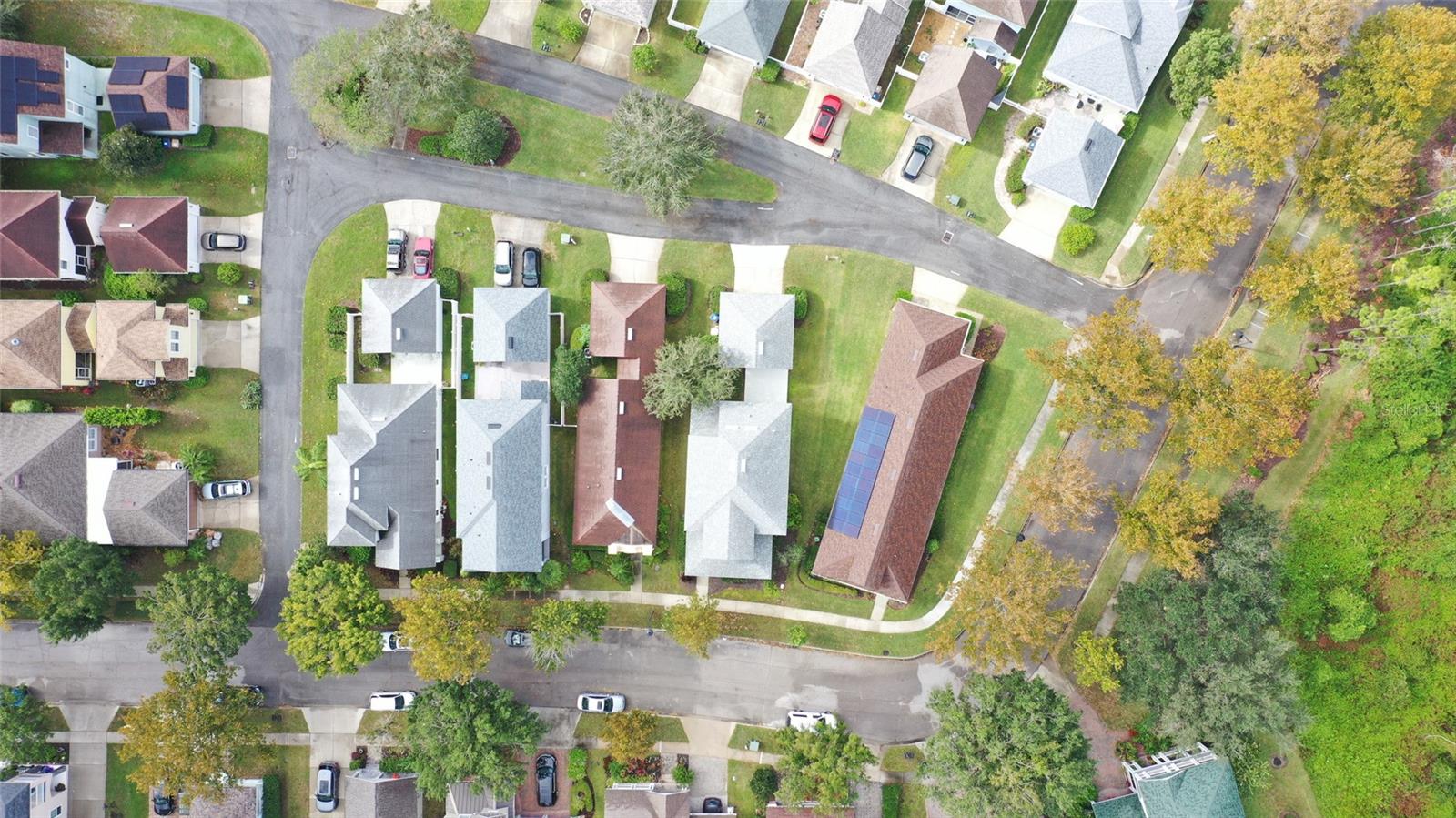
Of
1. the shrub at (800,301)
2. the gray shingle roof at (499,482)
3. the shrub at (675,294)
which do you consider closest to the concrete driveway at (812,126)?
the shrub at (800,301)

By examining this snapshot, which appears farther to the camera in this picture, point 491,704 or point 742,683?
point 742,683

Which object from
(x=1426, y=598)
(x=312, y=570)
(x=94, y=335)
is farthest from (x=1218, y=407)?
(x=94, y=335)

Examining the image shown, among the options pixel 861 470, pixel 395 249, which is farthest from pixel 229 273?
pixel 861 470

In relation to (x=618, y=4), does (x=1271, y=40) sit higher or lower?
higher

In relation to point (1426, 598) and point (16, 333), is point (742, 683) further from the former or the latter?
point (16, 333)

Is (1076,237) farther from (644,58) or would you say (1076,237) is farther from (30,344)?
(30,344)

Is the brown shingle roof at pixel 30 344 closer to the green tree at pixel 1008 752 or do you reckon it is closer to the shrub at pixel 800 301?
the shrub at pixel 800 301
